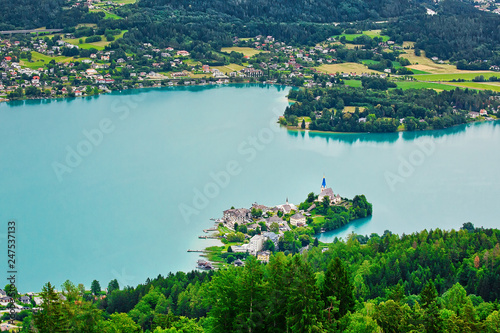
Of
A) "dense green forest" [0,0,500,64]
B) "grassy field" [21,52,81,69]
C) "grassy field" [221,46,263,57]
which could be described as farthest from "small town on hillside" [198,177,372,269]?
"dense green forest" [0,0,500,64]

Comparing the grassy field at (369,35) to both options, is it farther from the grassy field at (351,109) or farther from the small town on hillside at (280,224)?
the small town on hillside at (280,224)

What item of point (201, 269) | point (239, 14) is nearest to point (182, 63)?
point (239, 14)

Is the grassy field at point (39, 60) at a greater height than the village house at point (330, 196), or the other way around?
the grassy field at point (39, 60)

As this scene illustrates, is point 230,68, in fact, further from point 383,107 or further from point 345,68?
point 383,107

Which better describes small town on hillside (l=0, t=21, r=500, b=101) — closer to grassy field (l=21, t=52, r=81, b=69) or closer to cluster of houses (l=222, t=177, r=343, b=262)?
grassy field (l=21, t=52, r=81, b=69)

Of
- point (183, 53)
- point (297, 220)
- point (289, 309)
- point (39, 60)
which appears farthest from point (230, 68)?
point (289, 309)

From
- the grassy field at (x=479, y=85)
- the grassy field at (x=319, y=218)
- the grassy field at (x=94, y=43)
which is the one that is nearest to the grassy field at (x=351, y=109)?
the grassy field at (x=479, y=85)
